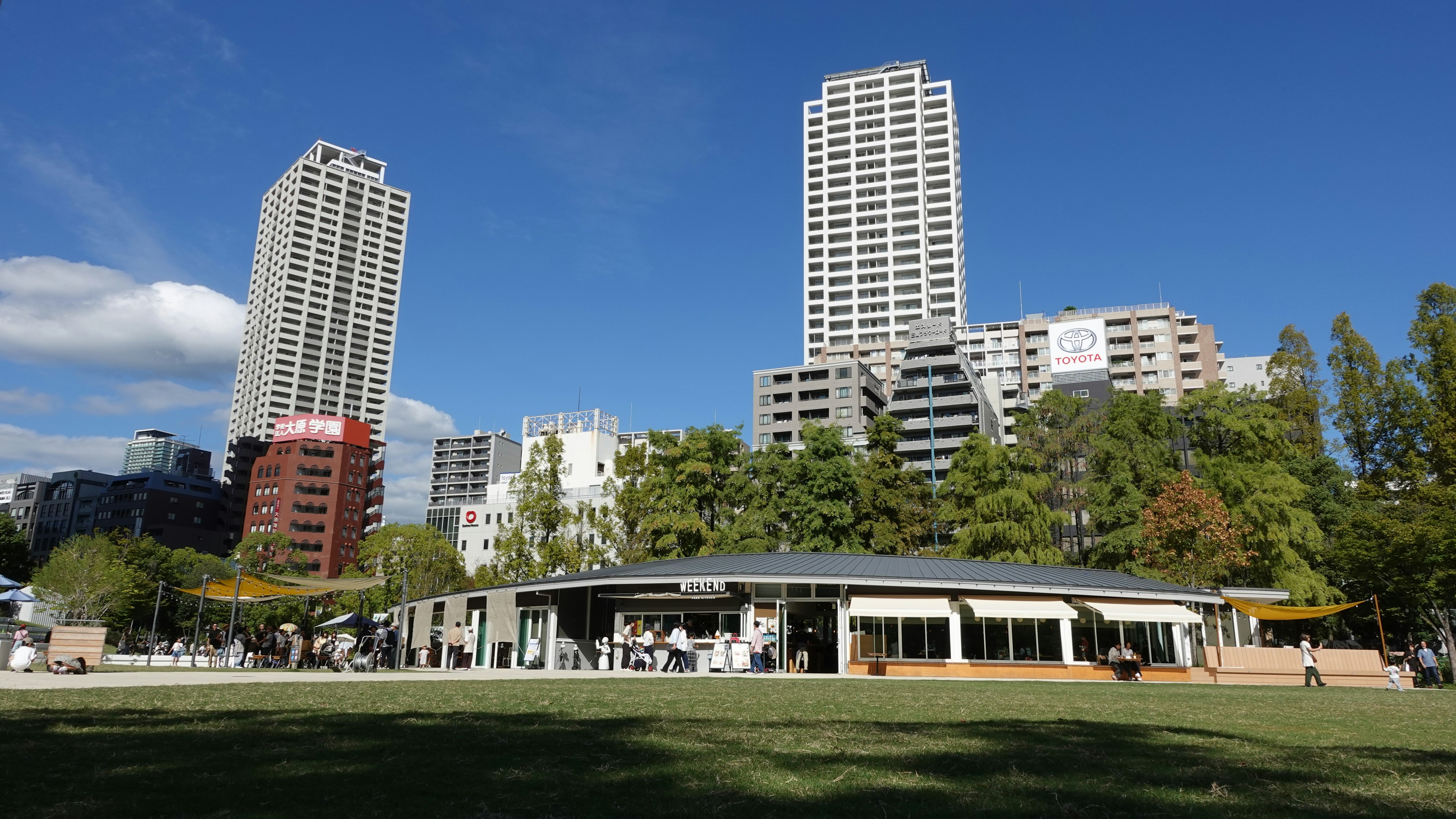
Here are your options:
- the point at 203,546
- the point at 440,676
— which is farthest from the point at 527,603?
the point at 203,546

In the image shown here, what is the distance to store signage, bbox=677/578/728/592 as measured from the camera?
1282 inches

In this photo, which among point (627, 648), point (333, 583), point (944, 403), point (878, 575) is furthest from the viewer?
point (944, 403)

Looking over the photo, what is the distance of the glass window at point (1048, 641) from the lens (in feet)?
107

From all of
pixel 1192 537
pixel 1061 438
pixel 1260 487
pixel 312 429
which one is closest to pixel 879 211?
pixel 312 429

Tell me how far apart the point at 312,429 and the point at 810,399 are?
67.1m

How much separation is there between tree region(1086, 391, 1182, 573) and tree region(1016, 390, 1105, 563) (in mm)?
938

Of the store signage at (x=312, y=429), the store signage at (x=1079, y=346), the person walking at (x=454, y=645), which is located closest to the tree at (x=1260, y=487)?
the person walking at (x=454, y=645)

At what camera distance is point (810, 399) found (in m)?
109

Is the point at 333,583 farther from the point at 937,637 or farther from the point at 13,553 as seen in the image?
the point at 13,553

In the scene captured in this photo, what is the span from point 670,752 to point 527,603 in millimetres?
31358

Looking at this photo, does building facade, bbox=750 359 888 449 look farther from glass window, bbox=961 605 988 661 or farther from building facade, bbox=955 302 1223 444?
glass window, bbox=961 605 988 661

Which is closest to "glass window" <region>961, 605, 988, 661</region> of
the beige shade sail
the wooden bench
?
the wooden bench

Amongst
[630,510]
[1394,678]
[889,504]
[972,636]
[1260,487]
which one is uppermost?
[1260,487]

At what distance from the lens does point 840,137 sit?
145125 millimetres
